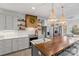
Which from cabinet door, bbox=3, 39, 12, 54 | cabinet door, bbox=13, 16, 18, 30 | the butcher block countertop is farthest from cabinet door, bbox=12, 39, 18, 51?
the butcher block countertop

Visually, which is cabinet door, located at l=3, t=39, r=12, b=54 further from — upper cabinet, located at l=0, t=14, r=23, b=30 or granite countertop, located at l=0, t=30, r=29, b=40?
upper cabinet, located at l=0, t=14, r=23, b=30

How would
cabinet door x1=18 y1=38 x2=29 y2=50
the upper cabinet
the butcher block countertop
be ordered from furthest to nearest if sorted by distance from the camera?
the upper cabinet → cabinet door x1=18 y1=38 x2=29 y2=50 → the butcher block countertop

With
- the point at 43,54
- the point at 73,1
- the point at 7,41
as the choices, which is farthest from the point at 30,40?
the point at 73,1

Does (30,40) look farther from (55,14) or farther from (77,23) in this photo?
(77,23)

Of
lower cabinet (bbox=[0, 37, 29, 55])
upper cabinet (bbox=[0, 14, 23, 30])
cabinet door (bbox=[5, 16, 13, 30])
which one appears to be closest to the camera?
upper cabinet (bbox=[0, 14, 23, 30])

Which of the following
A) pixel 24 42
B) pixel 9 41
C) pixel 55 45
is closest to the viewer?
pixel 55 45

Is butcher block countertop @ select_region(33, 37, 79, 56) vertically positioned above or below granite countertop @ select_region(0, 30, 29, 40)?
below

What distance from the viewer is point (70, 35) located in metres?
2.24

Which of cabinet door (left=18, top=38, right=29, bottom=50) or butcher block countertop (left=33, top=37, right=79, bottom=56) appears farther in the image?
cabinet door (left=18, top=38, right=29, bottom=50)

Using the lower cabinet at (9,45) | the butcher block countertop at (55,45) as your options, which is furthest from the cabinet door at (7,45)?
the butcher block countertop at (55,45)

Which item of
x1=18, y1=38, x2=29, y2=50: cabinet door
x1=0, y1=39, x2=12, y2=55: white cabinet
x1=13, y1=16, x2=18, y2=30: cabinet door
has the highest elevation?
x1=13, y1=16, x2=18, y2=30: cabinet door

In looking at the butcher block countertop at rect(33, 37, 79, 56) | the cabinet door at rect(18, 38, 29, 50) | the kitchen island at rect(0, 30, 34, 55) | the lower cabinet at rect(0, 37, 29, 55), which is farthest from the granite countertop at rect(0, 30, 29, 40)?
the butcher block countertop at rect(33, 37, 79, 56)

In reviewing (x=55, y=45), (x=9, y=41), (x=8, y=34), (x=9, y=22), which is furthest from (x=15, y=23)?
(x=55, y=45)

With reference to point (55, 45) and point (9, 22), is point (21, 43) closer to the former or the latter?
point (9, 22)
